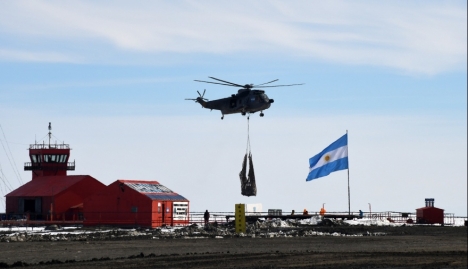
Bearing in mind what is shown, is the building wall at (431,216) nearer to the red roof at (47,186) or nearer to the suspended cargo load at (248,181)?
the suspended cargo load at (248,181)

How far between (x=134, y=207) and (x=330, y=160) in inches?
654

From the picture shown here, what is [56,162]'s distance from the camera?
93.2m

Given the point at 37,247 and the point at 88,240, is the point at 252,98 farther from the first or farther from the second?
the point at 37,247

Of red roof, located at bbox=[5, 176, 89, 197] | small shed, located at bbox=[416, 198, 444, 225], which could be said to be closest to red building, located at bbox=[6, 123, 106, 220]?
red roof, located at bbox=[5, 176, 89, 197]

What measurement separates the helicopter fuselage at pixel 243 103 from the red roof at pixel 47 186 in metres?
24.0

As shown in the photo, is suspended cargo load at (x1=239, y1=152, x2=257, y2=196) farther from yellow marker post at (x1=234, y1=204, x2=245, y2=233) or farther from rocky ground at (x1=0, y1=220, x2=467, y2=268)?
yellow marker post at (x1=234, y1=204, x2=245, y2=233)

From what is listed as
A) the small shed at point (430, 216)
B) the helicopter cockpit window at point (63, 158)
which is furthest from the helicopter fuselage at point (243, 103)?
the helicopter cockpit window at point (63, 158)

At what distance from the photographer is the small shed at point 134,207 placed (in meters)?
71.9

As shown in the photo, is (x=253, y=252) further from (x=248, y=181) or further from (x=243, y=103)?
(x=248, y=181)

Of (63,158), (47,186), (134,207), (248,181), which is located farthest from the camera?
(63,158)

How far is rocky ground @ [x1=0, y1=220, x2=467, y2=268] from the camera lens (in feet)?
111

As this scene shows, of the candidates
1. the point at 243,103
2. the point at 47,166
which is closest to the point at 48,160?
the point at 47,166

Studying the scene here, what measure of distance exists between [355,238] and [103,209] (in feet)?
98.0

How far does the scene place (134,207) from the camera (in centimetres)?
7262
